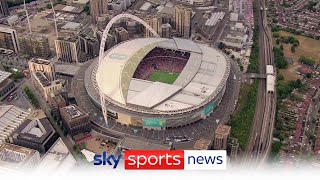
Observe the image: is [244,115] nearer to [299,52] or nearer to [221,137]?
[221,137]

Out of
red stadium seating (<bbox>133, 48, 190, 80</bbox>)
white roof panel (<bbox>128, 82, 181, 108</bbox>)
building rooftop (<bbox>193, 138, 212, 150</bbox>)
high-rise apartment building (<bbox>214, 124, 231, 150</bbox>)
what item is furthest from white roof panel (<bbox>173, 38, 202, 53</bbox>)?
building rooftop (<bbox>193, 138, 212, 150</bbox>)

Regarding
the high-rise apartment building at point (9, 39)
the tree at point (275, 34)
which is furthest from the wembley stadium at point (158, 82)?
the tree at point (275, 34)

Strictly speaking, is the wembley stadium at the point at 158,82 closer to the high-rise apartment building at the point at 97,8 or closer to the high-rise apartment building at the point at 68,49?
the high-rise apartment building at the point at 68,49

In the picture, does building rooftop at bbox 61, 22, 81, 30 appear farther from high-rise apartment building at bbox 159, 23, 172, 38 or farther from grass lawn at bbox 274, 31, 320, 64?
grass lawn at bbox 274, 31, 320, 64

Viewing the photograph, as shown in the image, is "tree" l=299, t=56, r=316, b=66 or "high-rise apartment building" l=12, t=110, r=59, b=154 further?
"tree" l=299, t=56, r=316, b=66

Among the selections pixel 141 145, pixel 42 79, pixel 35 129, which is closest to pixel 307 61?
pixel 141 145

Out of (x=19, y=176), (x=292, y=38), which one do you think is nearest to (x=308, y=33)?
(x=292, y=38)
